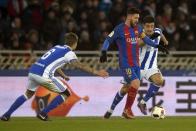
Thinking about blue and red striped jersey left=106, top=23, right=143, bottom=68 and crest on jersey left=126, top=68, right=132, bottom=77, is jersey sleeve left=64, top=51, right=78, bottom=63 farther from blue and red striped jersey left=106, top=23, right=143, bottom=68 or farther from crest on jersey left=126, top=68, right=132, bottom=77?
crest on jersey left=126, top=68, right=132, bottom=77

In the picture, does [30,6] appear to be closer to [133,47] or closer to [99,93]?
[99,93]

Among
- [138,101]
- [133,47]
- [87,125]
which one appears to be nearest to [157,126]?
[87,125]

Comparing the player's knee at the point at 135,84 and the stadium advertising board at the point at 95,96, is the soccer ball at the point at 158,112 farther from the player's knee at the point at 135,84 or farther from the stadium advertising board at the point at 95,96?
the stadium advertising board at the point at 95,96

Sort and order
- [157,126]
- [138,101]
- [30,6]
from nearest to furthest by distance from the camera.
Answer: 1. [157,126]
2. [138,101]
3. [30,6]

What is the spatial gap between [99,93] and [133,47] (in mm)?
3280

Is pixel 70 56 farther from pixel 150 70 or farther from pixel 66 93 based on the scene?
pixel 150 70

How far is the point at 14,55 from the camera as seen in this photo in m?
18.6

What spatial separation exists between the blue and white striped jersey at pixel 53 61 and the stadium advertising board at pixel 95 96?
3473 millimetres

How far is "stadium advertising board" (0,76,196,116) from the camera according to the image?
1820 cm

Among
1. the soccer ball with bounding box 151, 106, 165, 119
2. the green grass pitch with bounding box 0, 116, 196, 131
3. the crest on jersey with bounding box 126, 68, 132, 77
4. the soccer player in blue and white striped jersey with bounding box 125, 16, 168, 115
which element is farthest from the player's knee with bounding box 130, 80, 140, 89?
the soccer player in blue and white striped jersey with bounding box 125, 16, 168, 115

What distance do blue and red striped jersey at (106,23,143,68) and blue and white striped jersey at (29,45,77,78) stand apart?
1206 mm

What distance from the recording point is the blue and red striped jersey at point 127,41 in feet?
50.6

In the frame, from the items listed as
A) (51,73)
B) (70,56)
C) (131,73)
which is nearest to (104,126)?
(70,56)

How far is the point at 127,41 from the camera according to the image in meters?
15.5
